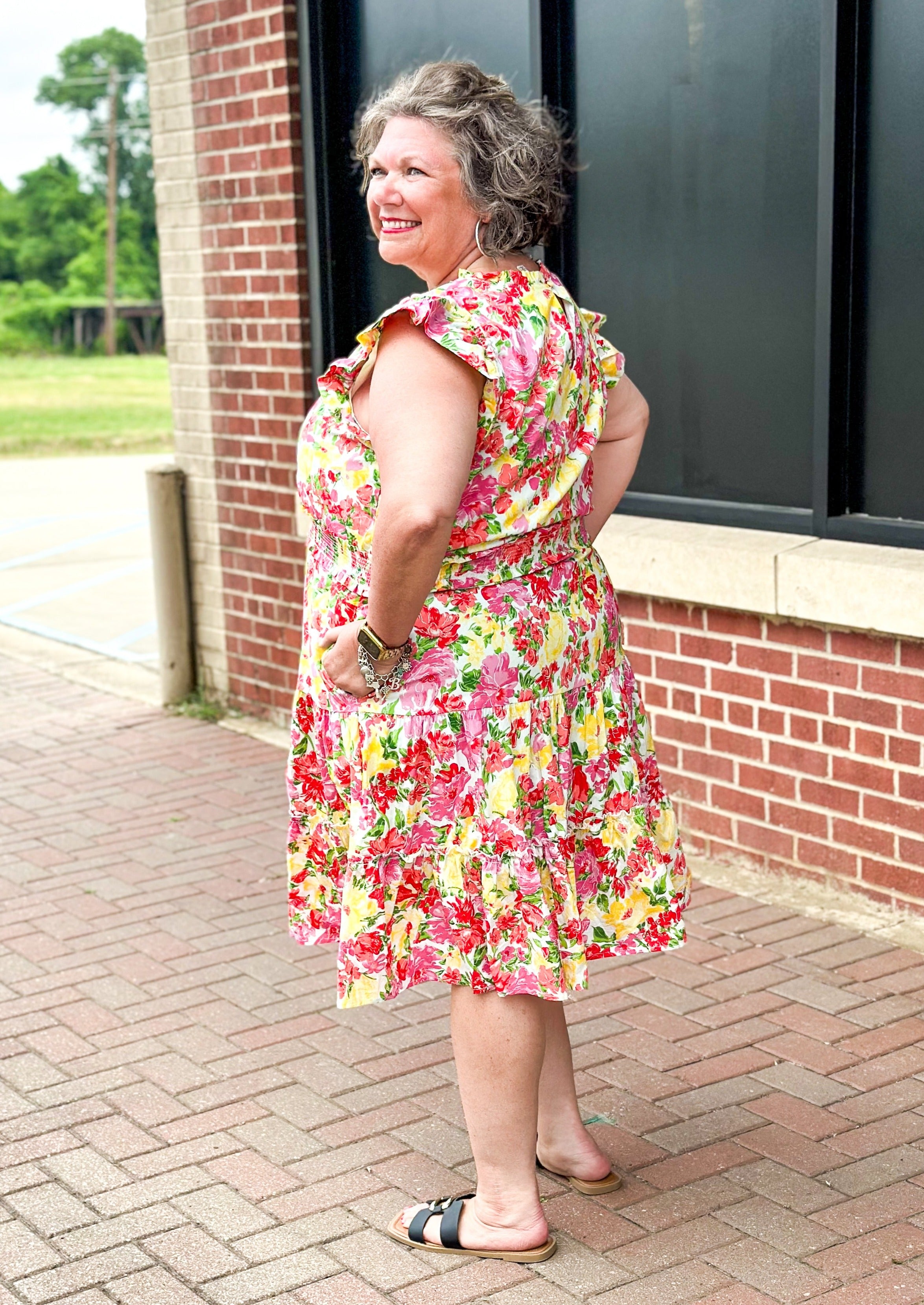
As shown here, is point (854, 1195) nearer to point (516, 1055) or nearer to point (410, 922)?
point (516, 1055)

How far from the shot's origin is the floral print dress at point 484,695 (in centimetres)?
268

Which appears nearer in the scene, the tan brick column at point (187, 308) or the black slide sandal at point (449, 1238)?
the black slide sandal at point (449, 1238)

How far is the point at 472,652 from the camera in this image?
2.73 metres

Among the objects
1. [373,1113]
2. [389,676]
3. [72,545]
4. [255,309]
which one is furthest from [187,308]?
[72,545]

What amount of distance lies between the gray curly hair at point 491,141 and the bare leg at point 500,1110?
1.31 meters

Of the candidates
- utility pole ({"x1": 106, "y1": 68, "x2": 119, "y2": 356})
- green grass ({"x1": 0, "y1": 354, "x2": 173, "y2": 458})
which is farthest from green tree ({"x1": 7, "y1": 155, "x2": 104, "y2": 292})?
green grass ({"x1": 0, "y1": 354, "x2": 173, "y2": 458})

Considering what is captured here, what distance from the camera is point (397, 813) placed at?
277cm

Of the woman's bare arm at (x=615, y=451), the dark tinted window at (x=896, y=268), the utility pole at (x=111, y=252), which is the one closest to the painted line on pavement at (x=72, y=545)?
the dark tinted window at (x=896, y=268)

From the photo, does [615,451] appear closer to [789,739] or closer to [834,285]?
[834,285]

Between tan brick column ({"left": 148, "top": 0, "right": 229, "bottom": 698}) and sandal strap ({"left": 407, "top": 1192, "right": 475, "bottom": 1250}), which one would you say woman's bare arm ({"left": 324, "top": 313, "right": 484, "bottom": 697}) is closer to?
sandal strap ({"left": 407, "top": 1192, "right": 475, "bottom": 1250})

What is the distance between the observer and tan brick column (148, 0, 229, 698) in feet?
21.3

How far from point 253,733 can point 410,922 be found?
152 inches

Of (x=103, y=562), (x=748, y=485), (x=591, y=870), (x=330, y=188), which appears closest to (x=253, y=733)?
(x=330, y=188)

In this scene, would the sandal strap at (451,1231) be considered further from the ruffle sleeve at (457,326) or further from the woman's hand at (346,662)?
the ruffle sleeve at (457,326)
